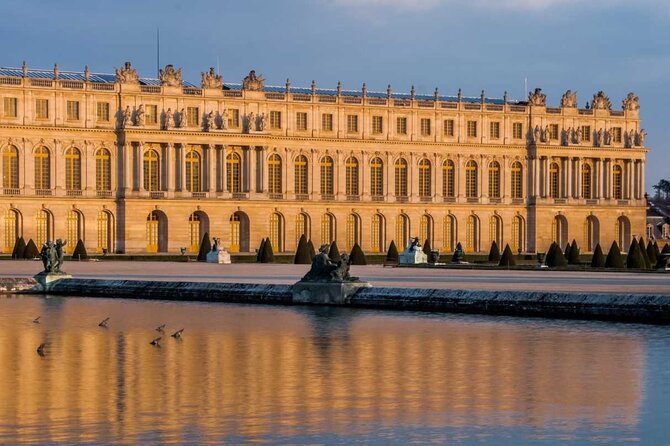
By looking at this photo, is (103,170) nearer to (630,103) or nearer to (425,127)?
(425,127)

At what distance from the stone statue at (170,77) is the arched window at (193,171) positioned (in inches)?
137

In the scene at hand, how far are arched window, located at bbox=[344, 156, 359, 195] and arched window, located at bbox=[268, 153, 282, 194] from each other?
3701mm

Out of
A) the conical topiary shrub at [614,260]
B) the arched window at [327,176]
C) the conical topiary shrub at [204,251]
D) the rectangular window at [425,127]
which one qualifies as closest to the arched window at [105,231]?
the conical topiary shrub at [204,251]

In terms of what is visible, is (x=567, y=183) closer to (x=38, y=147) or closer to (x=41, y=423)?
(x=38, y=147)

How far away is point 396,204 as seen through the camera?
78312 millimetres

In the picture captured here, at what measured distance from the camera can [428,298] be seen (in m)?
27.4

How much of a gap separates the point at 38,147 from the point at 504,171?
86.3ft

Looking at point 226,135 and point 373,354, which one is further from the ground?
point 226,135

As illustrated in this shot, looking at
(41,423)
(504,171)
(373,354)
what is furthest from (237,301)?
(504,171)

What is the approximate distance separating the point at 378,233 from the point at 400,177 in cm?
328

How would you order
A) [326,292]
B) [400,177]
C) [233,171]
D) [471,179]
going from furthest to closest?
[471,179] → [400,177] → [233,171] → [326,292]

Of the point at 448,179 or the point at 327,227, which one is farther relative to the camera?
the point at 448,179

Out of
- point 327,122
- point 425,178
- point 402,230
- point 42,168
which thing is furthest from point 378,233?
point 42,168

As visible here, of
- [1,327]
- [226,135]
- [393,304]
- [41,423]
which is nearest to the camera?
[41,423]
